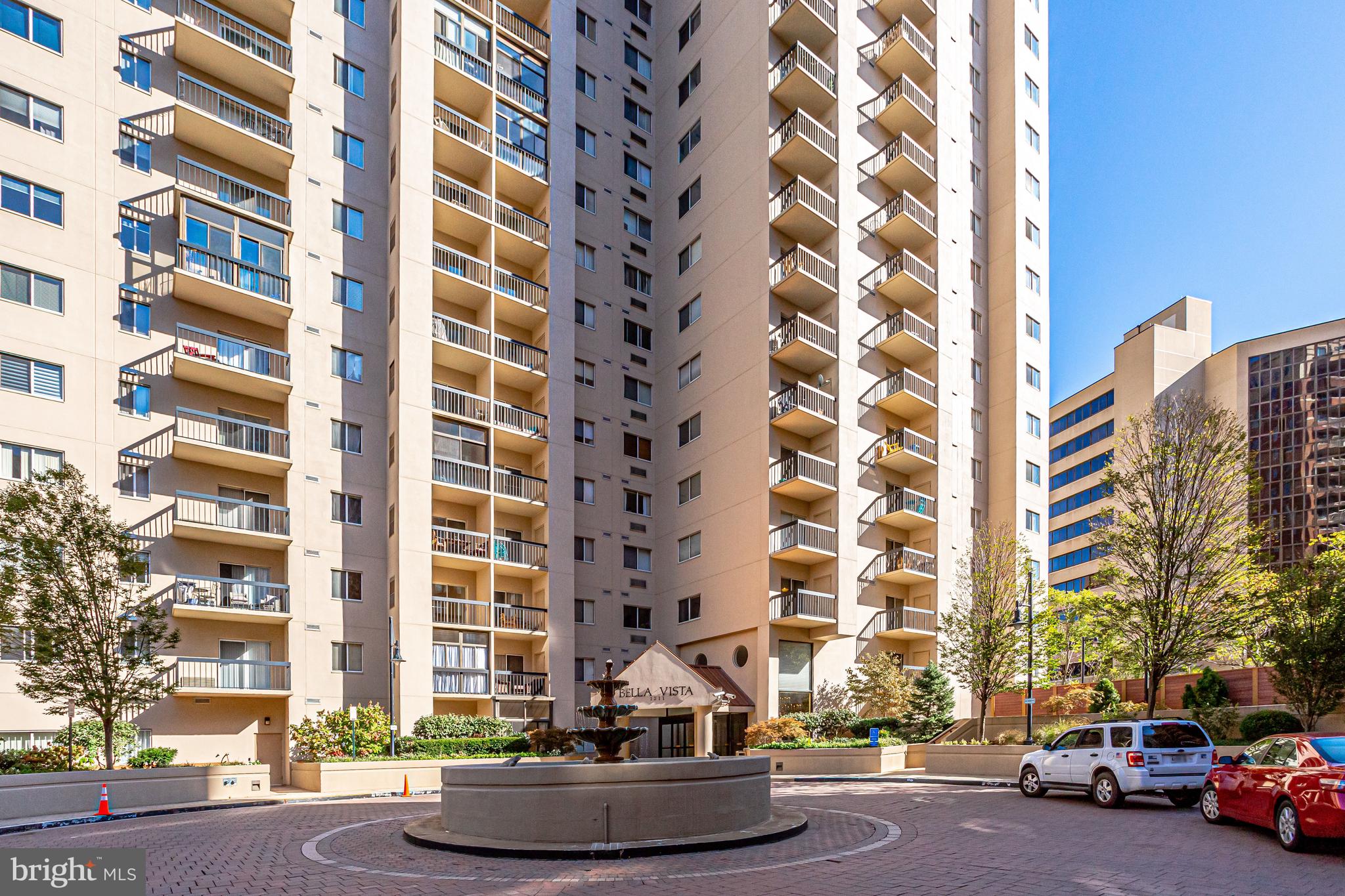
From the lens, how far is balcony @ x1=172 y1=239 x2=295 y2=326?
3161cm

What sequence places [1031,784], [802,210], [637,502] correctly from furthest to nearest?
1. [637,502]
2. [802,210]
3. [1031,784]

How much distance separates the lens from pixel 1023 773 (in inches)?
844

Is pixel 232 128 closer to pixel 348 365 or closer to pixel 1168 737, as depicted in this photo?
pixel 348 365

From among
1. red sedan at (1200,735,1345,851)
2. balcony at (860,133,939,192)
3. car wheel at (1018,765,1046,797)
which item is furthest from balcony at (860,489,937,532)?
red sedan at (1200,735,1345,851)

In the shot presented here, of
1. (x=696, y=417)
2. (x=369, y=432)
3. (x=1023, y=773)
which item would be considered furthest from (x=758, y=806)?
(x=696, y=417)

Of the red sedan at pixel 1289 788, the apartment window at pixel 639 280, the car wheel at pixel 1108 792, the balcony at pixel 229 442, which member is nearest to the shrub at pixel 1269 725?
the car wheel at pixel 1108 792

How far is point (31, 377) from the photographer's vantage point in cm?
2862

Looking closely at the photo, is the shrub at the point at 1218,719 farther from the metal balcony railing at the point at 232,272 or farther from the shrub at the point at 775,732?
the metal balcony railing at the point at 232,272

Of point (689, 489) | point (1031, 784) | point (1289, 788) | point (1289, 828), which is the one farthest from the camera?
point (689, 489)

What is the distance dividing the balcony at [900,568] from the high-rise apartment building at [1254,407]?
109ft

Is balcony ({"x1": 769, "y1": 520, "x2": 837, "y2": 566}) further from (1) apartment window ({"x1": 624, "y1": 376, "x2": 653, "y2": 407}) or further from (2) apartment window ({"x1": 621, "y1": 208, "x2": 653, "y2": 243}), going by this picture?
(2) apartment window ({"x1": 621, "y1": 208, "x2": 653, "y2": 243})

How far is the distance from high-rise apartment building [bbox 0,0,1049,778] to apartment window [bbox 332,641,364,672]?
0.40 feet

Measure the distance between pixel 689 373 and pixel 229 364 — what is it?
20.3 m

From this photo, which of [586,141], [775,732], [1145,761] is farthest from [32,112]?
[1145,761]
